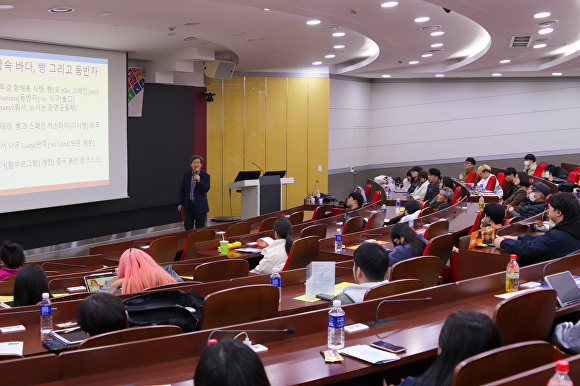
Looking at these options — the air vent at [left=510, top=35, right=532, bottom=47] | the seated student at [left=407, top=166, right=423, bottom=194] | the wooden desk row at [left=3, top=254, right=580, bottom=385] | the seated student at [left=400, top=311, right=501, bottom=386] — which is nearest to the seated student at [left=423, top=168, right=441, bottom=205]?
the seated student at [left=407, top=166, right=423, bottom=194]

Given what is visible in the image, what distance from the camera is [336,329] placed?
304 cm

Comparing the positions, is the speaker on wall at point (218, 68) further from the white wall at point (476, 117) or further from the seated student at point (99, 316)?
the seated student at point (99, 316)

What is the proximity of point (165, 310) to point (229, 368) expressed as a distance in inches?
64.7

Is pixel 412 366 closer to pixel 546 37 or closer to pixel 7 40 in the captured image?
pixel 7 40

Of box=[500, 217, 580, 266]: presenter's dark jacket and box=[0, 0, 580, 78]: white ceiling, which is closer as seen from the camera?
box=[500, 217, 580, 266]: presenter's dark jacket

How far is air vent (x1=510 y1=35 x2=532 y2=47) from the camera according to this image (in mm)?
9946

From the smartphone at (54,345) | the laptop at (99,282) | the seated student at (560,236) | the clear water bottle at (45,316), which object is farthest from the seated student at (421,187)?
the smartphone at (54,345)

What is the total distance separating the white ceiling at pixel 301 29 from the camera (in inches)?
293

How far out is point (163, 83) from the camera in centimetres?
1232

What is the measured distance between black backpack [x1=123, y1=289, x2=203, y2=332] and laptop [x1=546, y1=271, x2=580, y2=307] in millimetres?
2276

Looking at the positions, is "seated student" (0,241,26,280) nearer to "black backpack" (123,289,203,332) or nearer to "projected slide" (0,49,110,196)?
"black backpack" (123,289,203,332)

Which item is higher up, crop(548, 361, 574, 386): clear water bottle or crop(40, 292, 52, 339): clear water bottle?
crop(548, 361, 574, 386): clear water bottle

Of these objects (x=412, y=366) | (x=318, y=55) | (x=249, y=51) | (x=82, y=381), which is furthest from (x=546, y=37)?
(x=82, y=381)

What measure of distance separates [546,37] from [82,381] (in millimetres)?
9995
